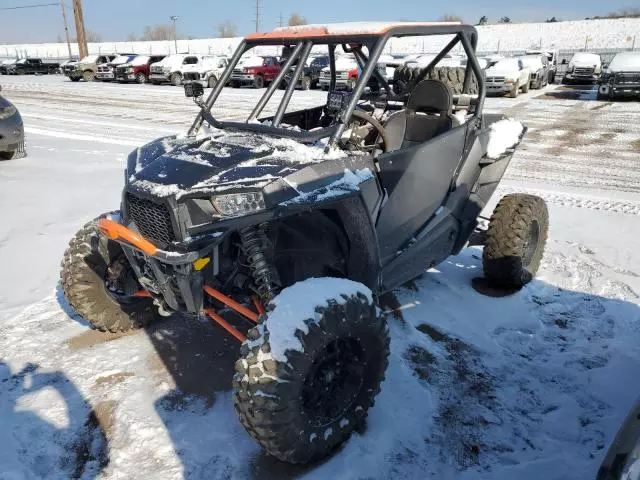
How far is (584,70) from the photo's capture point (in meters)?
22.0

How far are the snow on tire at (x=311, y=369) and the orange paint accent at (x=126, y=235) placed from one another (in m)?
0.67

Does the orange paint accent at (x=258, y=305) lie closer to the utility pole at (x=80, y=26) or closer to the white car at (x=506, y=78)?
the white car at (x=506, y=78)

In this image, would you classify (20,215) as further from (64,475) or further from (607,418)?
(607,418)

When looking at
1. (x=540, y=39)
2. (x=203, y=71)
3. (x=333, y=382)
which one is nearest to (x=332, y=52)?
(x=333, y=382)

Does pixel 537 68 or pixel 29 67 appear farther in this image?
pixel 29 67

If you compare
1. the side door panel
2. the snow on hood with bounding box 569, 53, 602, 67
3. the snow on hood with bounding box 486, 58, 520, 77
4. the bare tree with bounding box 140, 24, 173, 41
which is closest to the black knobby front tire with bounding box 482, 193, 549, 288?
the side door panel

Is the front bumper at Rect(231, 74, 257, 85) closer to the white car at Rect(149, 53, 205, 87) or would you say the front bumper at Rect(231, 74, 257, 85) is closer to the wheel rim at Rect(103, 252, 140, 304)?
the white car at Rect(149, 53, 205, 87)

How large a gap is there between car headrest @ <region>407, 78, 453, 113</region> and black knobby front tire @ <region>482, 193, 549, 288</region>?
95 centimetres

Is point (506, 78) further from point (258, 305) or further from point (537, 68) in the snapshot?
point (258, 305)

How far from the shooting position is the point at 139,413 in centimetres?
290

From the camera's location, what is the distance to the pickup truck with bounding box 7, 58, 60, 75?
107ft

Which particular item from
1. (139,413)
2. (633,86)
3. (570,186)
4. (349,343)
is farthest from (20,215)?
(633,86)

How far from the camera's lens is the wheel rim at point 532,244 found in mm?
4460

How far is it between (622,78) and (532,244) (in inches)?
576
